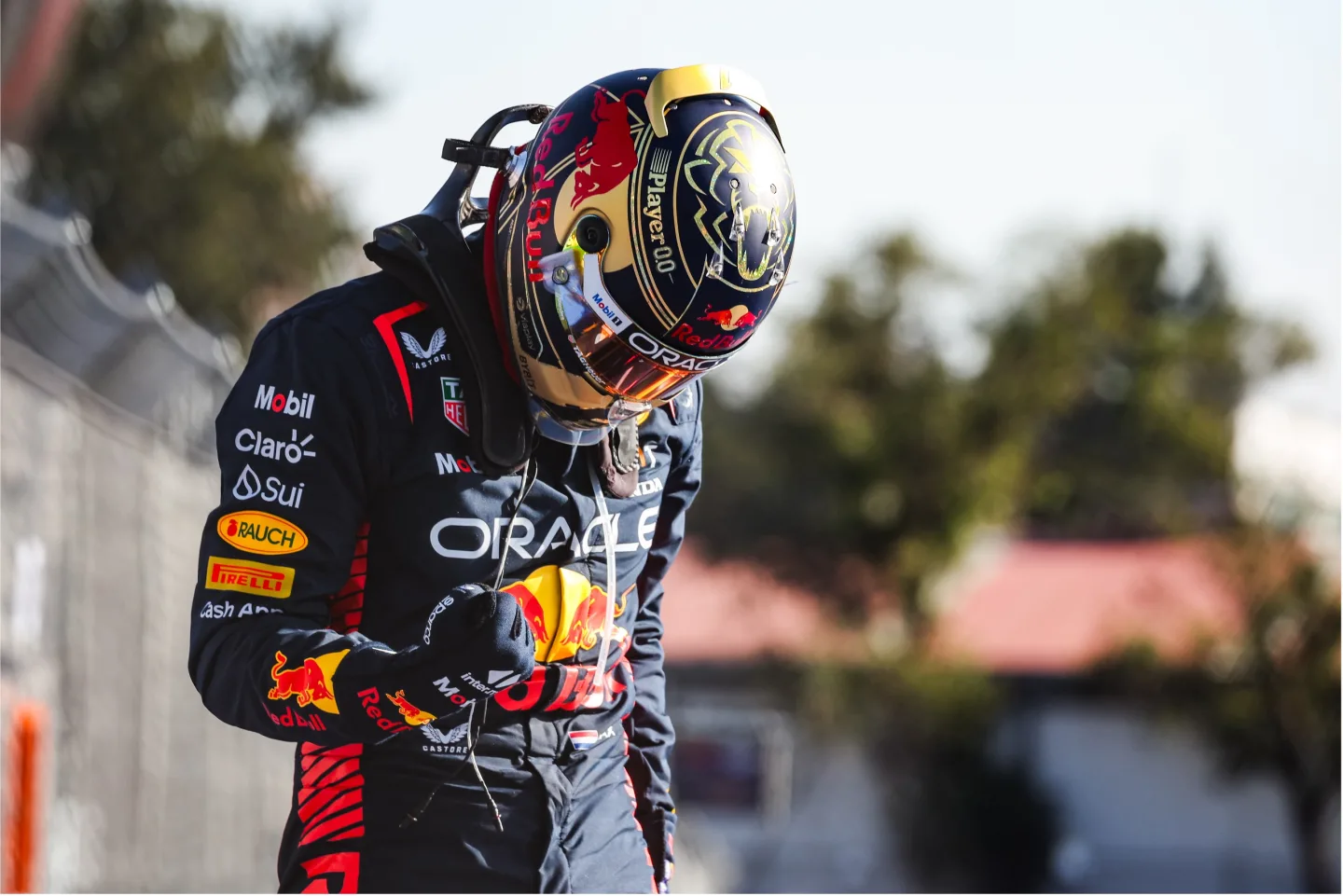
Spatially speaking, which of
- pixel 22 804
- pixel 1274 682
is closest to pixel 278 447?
pixel 22 804

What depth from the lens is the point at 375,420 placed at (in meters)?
2.77

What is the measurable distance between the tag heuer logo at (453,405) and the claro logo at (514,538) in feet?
0.50

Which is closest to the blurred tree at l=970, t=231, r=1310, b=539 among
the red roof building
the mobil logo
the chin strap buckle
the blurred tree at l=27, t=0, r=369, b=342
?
the red roof building

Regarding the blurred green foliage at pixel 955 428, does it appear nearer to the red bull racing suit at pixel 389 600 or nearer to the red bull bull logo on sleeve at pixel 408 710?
the red bull racing suit at pixel 389 600

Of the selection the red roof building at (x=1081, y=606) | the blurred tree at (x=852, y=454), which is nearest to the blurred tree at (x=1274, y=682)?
the red roof building at (x=1081, y=606)

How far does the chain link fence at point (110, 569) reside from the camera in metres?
7.07

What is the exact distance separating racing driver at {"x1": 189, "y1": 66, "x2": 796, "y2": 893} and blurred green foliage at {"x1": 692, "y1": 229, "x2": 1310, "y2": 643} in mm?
27137

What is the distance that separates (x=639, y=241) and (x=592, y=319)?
156 mm

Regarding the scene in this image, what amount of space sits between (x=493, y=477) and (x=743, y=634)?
97.3 ft

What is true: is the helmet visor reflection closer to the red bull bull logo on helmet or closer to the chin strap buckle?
the red bull bull logo on helmet

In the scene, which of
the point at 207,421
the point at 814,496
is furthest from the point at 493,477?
the point at 814,496

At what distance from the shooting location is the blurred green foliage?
30.6 metres

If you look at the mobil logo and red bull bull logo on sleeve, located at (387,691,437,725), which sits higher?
the mobil logo

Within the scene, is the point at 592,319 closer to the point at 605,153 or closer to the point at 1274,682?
the point at 605,153
